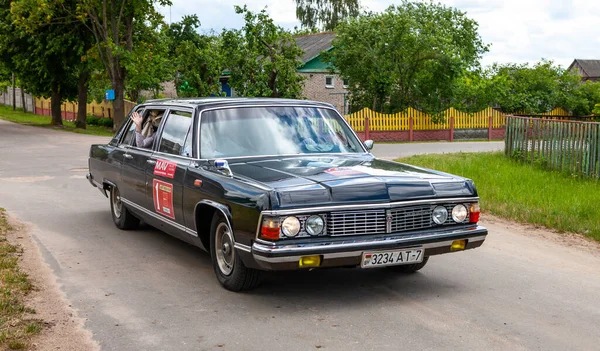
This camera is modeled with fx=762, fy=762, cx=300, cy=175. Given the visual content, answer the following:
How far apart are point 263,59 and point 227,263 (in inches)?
1034

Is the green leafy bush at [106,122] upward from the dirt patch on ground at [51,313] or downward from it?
upward

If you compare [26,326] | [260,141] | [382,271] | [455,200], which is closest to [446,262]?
[382,271]

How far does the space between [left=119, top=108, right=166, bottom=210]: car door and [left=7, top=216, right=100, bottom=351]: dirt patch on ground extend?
1.20 m

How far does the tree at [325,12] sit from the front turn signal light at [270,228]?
66951 millimetres

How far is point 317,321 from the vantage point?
5.65 metres

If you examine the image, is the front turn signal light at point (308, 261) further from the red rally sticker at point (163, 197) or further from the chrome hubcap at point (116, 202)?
the chrome hubcap at point (116, 202)

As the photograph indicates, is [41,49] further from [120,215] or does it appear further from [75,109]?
[120,215]

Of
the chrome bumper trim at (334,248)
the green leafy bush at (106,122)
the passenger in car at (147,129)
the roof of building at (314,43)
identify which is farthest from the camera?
the roof of building at (314,43)

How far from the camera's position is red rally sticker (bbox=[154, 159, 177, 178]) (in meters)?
7.41

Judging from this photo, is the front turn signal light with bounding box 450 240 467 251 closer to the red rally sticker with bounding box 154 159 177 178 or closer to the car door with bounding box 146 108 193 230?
the car door with bounding box 146 108 193 230

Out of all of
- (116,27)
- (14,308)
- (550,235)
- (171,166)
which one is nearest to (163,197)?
(171,166)

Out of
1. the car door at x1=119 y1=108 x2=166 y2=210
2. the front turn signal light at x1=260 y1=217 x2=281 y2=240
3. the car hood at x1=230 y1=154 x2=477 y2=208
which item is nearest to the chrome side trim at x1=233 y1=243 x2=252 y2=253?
the front turn signal light at x1=260 y1=217 x2=281 y2=240

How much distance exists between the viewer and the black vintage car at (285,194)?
5.80 m

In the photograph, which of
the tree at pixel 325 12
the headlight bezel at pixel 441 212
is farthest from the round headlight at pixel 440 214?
the tree at pixel 325 12
